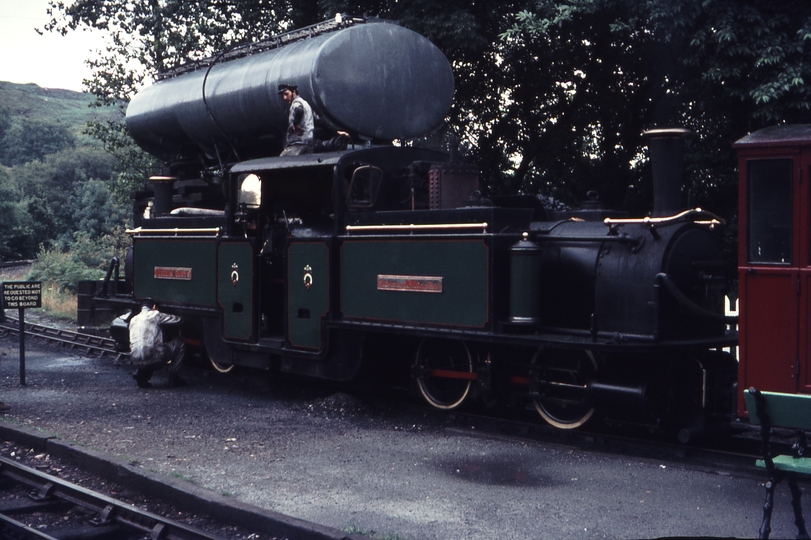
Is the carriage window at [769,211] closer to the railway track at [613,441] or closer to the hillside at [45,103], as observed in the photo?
the railway track at [613,441]

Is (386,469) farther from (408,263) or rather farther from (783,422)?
(783,422)

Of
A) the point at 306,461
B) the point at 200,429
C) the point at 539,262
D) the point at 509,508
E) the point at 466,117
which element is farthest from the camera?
the point at 466,117

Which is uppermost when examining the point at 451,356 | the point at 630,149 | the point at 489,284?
the point at 630,149

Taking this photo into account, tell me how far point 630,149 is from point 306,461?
11.1 m

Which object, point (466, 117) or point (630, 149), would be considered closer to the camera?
point (630, 149)

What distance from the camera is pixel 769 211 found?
20.3ft

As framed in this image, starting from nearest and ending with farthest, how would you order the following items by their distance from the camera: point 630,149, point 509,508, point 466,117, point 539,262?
point 509,508
point 539,262
point 630,149
point 466,117

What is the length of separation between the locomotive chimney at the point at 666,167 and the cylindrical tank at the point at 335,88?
3.60 metres

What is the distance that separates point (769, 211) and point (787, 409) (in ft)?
6.52

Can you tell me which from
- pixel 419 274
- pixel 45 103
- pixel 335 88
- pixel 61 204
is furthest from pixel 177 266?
pixel 45 103

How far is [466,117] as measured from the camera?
693 inches

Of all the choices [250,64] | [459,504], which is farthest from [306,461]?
[250,64]

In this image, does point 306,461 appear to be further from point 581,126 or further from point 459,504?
point 581,126

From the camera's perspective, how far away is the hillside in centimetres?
12644
